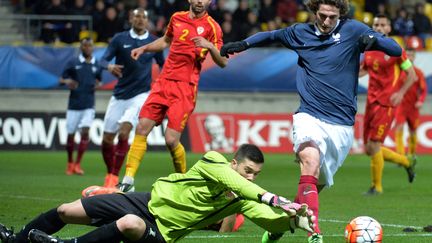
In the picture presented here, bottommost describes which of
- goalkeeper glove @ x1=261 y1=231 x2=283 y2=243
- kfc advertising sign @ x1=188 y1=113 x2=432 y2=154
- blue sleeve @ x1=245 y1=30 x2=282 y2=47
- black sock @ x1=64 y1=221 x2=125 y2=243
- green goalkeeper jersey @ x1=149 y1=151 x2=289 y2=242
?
kfc advertising sign @ x1=188 y1=113 x2=432 y2=154

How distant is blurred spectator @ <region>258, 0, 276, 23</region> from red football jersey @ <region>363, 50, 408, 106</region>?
12.5m

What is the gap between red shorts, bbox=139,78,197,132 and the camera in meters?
12.9

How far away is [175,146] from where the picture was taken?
1299 cm

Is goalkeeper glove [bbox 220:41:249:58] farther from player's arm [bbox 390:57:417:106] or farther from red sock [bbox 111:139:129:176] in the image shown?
red sock [bbox 111:139:129:176]

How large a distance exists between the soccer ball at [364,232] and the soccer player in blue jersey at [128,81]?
22.2 feet

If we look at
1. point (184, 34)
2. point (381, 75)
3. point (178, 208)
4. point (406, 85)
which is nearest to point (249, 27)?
point (381, 75)

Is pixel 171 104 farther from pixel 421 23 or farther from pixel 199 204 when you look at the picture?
pixel 421 23

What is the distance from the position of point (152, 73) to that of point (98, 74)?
189 inches

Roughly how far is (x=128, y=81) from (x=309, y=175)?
6796 millimetres

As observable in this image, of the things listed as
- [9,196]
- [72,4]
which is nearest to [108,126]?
[9,196]

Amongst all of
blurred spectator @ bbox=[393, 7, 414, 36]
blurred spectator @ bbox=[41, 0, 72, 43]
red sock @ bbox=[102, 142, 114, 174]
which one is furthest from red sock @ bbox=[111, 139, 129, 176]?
blurred spectator @ bbox=[393, 7, 414, 36]

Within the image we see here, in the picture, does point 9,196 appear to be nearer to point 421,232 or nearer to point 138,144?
point 138,144

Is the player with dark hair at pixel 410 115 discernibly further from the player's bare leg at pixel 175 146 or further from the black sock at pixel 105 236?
the black sock at pixel 105 236

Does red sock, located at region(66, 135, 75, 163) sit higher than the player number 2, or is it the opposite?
the player number 2
